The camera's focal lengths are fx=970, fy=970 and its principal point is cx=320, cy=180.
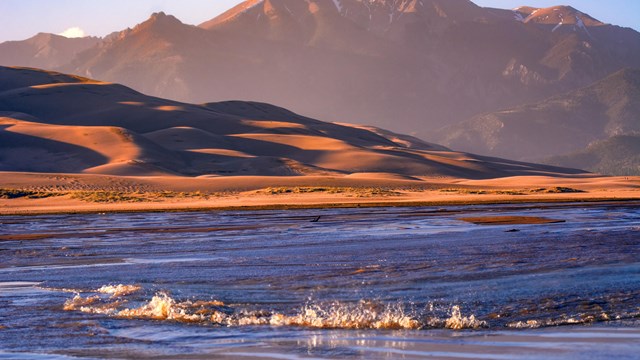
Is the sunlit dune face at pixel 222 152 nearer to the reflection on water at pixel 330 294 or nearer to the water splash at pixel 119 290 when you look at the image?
the reflection on water at pixel 330 294

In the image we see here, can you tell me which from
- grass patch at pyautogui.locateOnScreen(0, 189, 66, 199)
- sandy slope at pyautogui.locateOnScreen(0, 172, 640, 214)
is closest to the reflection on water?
sandy slope at pyautogui.locateOnScreen(0, 172, 640, 214)

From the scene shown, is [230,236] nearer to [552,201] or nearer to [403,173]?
[552,201]

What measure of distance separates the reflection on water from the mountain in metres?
67.3

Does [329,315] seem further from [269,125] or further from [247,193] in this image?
[269,125]

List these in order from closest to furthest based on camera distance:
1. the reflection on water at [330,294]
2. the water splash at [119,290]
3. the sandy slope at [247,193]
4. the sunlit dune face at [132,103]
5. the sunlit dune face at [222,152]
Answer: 1. the reflection on water at [330,294]
2. the water splash at [119,290]
3. the sandy slope at [247,193]
4. the sunlit dune face at [222,152]
5. the sunlit dune face at [132,103]

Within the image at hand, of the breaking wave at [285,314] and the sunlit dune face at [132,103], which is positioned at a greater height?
the sunlit dune face at [132,103]

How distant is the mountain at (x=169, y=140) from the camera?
10712 centimetres

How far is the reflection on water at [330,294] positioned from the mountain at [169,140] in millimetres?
67341

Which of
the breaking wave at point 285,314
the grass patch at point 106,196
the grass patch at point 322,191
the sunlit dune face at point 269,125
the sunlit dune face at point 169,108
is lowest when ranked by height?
the grass patch at point 106,196

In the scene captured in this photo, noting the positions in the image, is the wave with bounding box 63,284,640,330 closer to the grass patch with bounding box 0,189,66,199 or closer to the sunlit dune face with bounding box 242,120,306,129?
the grass patch with bounding box 0,189,66,199

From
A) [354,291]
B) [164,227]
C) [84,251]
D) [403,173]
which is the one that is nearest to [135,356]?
[354,291]

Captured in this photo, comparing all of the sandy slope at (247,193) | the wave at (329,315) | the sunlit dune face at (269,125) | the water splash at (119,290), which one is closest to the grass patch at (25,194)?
the sandy slope at (247,193)

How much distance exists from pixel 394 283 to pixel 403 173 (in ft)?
320

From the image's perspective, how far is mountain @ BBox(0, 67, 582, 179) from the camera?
107 meters
